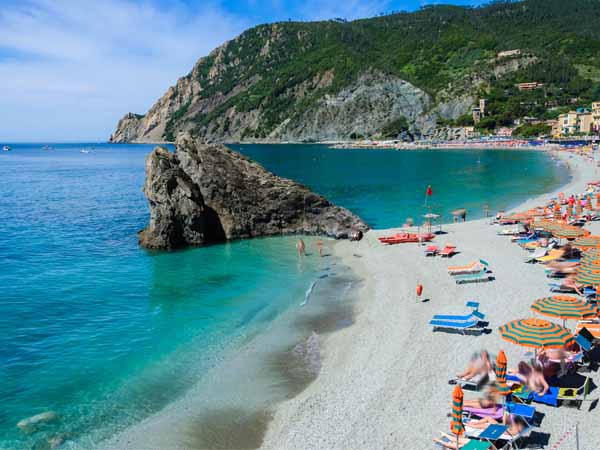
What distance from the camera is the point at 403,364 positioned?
16297 mm

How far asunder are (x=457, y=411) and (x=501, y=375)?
256 cm

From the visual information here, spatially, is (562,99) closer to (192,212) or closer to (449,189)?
(449,189)

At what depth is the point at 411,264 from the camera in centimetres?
2900

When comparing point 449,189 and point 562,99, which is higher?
point 562,99

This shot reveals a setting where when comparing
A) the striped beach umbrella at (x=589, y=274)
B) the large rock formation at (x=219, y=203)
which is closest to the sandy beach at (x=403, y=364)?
the striped beach umbrella at (x=589, y=274)

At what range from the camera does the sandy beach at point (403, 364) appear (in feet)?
41.3

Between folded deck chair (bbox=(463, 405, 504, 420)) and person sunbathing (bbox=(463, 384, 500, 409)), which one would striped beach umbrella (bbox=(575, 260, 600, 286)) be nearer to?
person sunbathing (bbox=(463, 384, 500, 409))

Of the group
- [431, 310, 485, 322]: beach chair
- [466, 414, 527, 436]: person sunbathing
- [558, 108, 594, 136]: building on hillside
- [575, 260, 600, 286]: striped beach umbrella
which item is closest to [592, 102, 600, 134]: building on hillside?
[558, 108, 594, 136]: building on hillside

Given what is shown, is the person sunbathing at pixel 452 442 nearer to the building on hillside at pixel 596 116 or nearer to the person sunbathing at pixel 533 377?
the person sunbathing at pixel 533 377

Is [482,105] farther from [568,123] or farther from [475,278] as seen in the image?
[475,278]

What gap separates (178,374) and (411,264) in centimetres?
1668

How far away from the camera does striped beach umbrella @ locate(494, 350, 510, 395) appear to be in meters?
13.0

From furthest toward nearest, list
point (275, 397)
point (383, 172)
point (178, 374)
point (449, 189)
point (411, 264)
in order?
point (383, 172)
point (449, 189)
point (411, 264)
point (178, 374)
point (275, 397)

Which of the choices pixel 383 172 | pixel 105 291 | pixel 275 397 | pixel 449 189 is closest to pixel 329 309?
pixel 275 397
